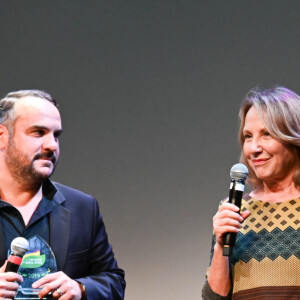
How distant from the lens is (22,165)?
2.56m

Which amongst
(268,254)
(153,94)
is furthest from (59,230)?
(153,94)

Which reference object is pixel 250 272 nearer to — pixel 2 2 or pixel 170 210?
pixel 170 210

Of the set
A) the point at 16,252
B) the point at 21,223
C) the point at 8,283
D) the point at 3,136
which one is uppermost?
the point at 3,136

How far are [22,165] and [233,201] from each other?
85cm

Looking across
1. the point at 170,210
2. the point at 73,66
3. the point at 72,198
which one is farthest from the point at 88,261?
the point at 73,66

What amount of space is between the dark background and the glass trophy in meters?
1.49

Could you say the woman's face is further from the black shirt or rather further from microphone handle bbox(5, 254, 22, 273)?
microphone handle bbox(5, 254, 22, 273)

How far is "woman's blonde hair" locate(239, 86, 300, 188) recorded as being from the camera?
2.47 m

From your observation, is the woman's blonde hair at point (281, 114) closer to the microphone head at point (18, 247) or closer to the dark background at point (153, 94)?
the microphone head at point (18, 247)

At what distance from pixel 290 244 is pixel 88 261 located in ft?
2.68

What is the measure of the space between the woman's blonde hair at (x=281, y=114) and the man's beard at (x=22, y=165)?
825 millimetres

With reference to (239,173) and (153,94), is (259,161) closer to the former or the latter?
(239,173)

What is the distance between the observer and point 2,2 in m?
4.11

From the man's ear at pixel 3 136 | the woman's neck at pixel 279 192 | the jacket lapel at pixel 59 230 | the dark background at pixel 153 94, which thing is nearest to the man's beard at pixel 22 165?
the man's ear at pixel 3 136
